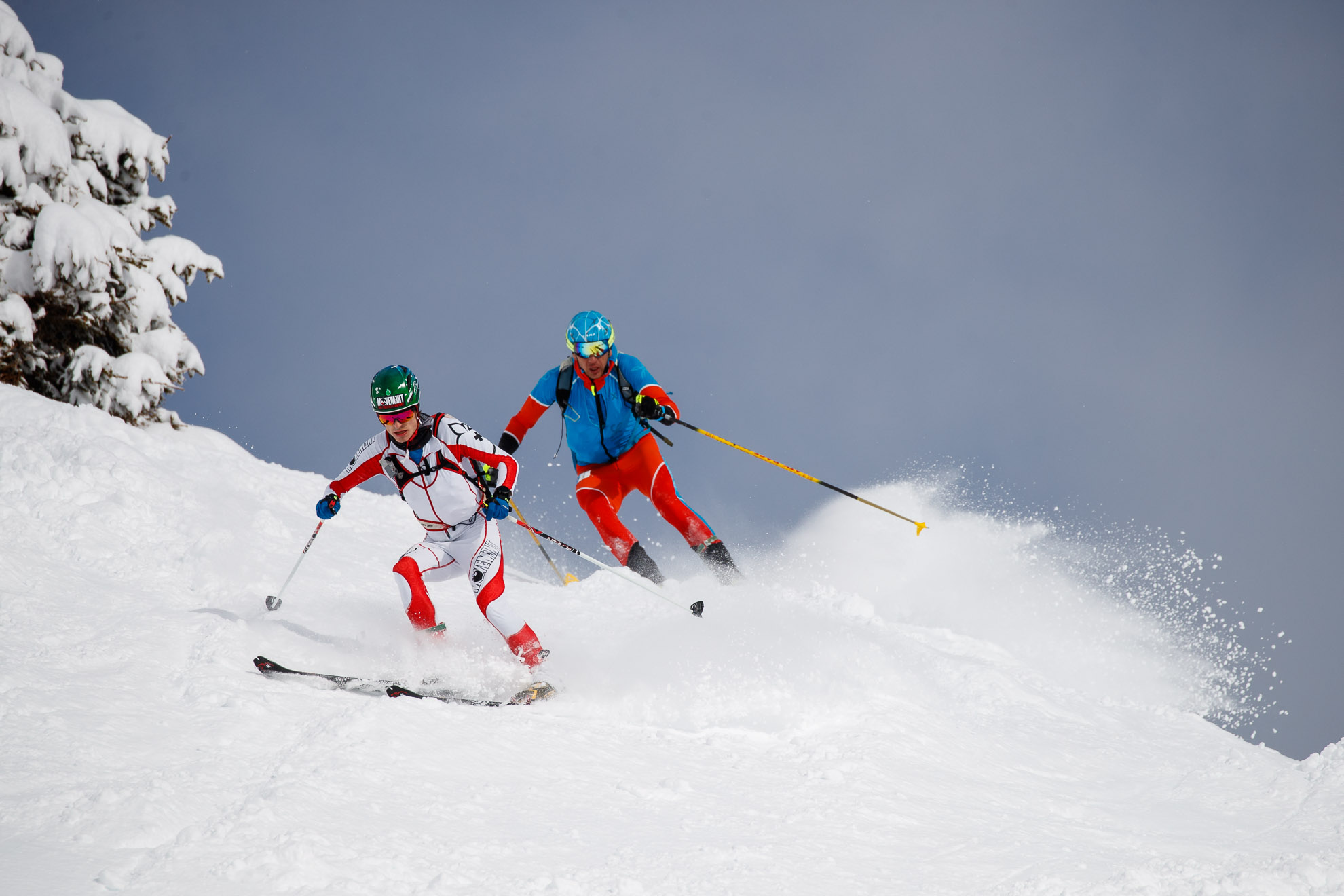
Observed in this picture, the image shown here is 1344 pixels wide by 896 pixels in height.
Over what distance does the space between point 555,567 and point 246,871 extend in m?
6.64

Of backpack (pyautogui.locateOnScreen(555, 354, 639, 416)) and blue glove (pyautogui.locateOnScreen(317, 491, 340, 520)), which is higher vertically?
backpack (pyautogui.locateOnScreen(555, 354, 639, 416))

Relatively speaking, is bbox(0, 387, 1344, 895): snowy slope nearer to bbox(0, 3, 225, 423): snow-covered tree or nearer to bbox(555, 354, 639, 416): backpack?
bbox(555, 354, 639, 416): backpack

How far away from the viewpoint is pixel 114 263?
10.1 meters

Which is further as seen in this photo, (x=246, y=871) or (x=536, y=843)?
(x=536, y=843)

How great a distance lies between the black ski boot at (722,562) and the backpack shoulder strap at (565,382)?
71.3 inches

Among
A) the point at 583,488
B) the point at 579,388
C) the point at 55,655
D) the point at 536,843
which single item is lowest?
the point at 536,843

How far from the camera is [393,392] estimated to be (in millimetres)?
4730

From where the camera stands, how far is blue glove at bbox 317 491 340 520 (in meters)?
5.07

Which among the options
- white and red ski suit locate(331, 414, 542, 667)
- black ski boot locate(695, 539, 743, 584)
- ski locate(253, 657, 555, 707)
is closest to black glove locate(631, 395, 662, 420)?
black ski boot locate(695, 539, 743, 584)

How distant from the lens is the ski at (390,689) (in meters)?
4.12

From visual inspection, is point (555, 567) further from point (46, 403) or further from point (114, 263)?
point (114, 263)

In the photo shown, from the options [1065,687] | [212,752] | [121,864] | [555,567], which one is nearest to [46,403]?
[555,567]

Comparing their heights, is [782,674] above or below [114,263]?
below

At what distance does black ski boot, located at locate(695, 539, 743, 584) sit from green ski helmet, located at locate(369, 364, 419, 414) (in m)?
3.16
